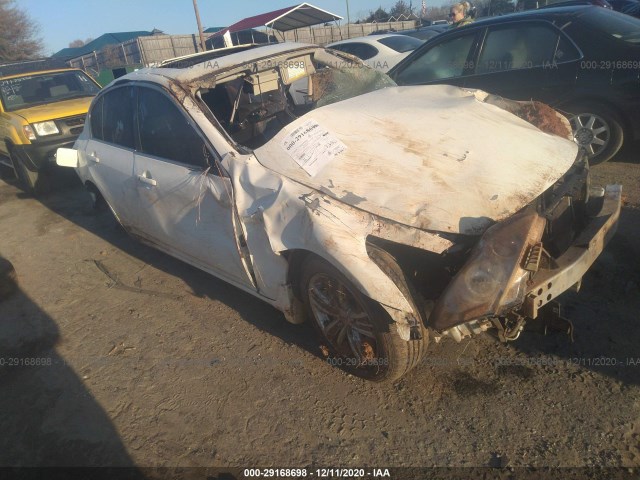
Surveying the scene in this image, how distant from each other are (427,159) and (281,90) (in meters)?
1.69

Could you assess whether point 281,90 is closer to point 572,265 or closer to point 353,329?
point 353,329

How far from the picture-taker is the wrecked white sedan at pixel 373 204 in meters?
2.09

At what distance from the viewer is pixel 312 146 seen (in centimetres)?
262

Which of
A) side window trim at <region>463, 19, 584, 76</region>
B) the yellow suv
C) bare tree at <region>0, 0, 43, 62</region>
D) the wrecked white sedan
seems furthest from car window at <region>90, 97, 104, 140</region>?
bare tree at <region>0, 0, 43, 62</region>

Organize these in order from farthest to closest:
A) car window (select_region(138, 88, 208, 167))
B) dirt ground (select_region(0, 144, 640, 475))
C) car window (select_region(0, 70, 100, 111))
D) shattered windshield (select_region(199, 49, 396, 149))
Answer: car window (select_region(0, 70, 100, 111))
shattered windshield (select_region(199, 49, 396, 149))
car window (select_region(138, 88, 208, 167))
dirt ground (select_region(0, 144, 640, 475))

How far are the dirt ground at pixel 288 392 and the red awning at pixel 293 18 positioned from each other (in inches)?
626

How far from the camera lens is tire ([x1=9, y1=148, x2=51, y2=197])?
22.2ft

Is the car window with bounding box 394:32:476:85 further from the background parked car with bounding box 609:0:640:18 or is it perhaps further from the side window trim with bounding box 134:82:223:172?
the background parked car with bounding box 609:0:640:18

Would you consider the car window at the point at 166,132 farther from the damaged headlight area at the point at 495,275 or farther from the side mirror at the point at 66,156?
the damaged headlight area at the point at 495,275

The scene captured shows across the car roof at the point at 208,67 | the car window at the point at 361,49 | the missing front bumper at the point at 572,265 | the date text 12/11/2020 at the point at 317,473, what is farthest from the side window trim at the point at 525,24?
the date text 12/11/2020 at the point at 317,473

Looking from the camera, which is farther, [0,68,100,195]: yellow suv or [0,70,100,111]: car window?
[0,70,100,111]: car window

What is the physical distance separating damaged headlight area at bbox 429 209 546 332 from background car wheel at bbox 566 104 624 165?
10.7ft

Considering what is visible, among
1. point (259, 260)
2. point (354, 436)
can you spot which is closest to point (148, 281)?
point (259, 260)

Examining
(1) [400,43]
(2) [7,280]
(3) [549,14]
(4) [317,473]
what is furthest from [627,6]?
(2) [7,280]
